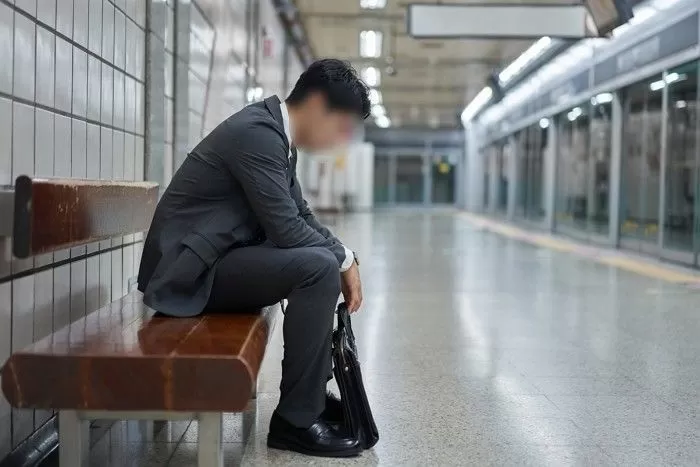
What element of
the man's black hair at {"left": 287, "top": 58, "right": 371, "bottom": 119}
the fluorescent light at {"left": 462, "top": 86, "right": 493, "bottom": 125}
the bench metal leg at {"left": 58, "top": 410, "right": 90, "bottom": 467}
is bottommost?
the bench metal leg at {"left": 58, "top": 410, "right": 90, "bottom": 467}

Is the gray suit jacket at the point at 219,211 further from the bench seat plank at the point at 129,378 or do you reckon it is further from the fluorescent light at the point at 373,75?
the fluorescent light at the point at 373,75

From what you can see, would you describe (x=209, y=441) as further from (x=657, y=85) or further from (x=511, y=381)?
(x=657, y=85)

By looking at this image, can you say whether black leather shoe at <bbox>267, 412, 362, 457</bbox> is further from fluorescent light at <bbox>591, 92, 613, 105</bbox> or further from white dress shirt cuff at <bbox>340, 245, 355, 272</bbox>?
fluorescent light at <bbox>591, 92, 613, 105</bbox>

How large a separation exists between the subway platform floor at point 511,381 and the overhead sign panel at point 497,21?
2489 millimetres

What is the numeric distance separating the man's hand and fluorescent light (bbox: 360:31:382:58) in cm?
1270

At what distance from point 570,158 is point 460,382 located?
1247 cm

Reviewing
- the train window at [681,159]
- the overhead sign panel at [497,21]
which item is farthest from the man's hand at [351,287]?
the train window at [681,159]

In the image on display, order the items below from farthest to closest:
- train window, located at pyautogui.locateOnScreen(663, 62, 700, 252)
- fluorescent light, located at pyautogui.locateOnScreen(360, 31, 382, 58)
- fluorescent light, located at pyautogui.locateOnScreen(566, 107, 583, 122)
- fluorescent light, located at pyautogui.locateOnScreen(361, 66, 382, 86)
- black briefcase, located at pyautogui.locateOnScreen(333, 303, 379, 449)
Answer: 1. fluorescent light, located at pyautogui.locateOnScreen(361, 66, 382, 86)
2. fluorescent light, located at pyautogui.locateOnScreen(360, 31, 382, 58)
3. fluorescent light, located at pyautogui.locateOnScreen(566, 107, 583, 122)
4. train window, located at pyautogui.locateOnScreen(663, 62, 700, 252)
5. black briefcase, located at pyautogui.locateOnScreen(333, 303, 379, 449)

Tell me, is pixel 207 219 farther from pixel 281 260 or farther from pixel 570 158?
pixel 570 158

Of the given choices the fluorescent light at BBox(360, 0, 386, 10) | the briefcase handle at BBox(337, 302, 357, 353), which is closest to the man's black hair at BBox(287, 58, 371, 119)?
the briefcase handle at BBox(337, 302, 357, 353)

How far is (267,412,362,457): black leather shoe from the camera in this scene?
2.46 metres

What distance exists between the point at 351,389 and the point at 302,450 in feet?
0.77

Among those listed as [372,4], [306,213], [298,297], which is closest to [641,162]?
[372,4]

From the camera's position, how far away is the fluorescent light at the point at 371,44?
49.0ft
